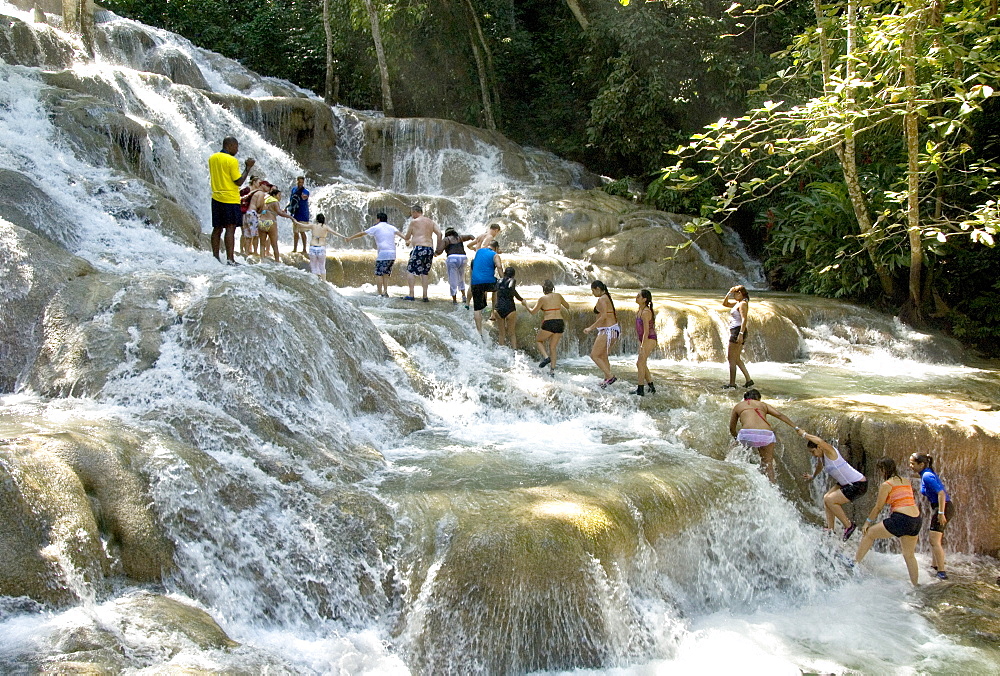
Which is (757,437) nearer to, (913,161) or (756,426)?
(756,426)

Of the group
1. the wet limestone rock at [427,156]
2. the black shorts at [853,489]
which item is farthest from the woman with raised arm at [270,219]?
the wet limestone rock at [427,156]

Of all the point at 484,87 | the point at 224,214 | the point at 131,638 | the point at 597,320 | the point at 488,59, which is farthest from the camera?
the point at 488,59

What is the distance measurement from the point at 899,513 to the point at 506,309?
17.5 ft

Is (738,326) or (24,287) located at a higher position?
(24,287)

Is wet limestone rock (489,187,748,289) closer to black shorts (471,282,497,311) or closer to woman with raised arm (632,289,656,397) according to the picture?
black shorts (471,282,497,311)

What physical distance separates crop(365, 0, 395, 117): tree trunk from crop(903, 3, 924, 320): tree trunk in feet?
45.6

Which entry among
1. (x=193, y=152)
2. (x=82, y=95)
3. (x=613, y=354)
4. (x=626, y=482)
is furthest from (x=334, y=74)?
(x=626, y=482)

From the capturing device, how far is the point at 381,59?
22.1 metres

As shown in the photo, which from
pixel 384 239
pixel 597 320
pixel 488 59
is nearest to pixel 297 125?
pixel 488 59

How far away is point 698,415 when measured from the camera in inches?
362

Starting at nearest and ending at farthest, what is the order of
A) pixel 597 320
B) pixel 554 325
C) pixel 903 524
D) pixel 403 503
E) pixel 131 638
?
pixel 131 638 → pixel 403 503 → pixel 903 524 → pixel 597 320 → pixel 554 325

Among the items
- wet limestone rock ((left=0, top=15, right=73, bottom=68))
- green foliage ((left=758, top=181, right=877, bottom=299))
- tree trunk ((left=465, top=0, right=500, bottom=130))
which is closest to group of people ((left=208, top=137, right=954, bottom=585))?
green foliage ((left=758, top=181, right=877, bottom=299))

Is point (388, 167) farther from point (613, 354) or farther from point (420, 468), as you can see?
point (420, 468)

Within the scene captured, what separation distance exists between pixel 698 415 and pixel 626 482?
8.75 ft
